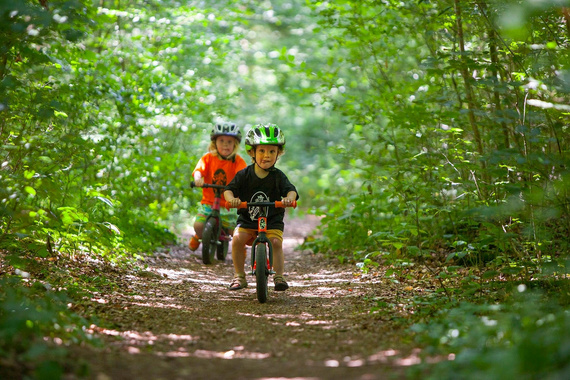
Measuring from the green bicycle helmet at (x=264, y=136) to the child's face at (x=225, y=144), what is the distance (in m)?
2.58

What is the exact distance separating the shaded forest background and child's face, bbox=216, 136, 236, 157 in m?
1.00

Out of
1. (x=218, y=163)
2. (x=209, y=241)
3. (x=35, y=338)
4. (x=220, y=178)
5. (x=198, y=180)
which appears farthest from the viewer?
(x=218, y=163)

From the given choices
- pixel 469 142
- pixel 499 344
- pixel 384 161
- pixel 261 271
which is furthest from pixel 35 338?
pixel 384 161

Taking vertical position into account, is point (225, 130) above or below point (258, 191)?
above

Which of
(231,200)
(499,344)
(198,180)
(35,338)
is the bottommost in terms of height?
(35,338)

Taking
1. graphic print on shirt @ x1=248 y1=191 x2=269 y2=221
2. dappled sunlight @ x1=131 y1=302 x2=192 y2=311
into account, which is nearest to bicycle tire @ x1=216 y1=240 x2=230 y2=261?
graphic print on shirt @ x1=248 y1=191 x2=269 y2=221

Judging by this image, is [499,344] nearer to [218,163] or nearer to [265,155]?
[265,155]

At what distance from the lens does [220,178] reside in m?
8.94

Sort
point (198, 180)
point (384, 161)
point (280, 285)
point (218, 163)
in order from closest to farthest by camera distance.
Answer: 1. point (280, 285)
2. point (198, 180)
3. point (218, 163)
4. point (384, 161)

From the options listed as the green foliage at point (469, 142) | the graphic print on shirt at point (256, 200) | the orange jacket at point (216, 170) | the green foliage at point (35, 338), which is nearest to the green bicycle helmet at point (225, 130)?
the orange jacket at point (216, 170)

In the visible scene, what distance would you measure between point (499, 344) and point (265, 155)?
3964 millimetres

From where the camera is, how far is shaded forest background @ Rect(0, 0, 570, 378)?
387 cm

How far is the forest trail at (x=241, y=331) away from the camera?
10.6ft

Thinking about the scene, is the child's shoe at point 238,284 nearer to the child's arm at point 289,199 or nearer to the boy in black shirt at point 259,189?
the boy in black shirt at point 259,189
